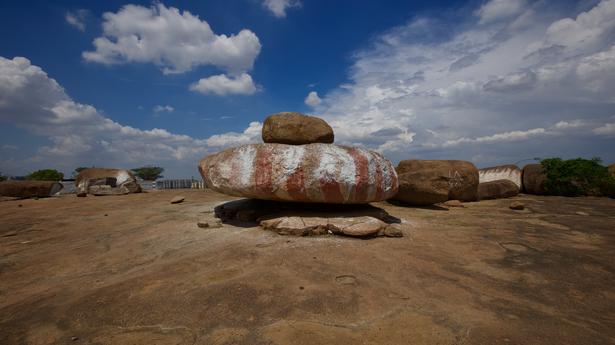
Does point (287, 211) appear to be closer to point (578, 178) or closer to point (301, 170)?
point (301, 170)

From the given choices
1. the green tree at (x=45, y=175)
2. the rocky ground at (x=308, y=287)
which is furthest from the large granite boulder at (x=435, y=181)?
the green tree at (x=45, y=175)

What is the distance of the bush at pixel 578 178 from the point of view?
1152cm

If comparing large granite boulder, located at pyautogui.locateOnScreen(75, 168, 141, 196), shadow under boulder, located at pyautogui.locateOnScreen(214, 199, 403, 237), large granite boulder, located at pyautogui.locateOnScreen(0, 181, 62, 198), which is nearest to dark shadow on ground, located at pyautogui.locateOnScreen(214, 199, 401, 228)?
shadow under boulder, located at pyautogui.locateOnScreen(214, 199, 403, 237)

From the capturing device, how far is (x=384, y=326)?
92.3 inches

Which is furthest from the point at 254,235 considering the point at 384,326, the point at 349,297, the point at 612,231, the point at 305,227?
the point at 612,231

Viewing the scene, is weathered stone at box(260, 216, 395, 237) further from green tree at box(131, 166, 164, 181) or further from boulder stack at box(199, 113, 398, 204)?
green tree at box(131, 166, 164, 181)

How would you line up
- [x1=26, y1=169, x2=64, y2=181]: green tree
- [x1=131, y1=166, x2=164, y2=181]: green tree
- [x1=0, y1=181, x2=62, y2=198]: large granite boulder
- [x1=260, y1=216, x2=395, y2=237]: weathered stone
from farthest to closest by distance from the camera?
1. [x1=131, y1=166, x2=164, y2=181]: green tree
2. [x1=26, y1=169, x2=64, y2=181]: green tree
3. [x1=0, y1=181, x2=62, y2=198]: large granite boulder
4. [x1=260, y1=216, x2=395, y2=237]: weathered stone

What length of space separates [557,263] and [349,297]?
10.5ft

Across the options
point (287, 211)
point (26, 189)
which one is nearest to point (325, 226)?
point (287, 211)

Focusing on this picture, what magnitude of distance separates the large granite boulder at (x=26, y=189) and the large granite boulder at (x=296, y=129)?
1340 cm

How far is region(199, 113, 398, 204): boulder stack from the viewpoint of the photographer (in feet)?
18.5

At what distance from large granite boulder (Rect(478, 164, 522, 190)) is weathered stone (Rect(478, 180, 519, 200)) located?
6.47 feet

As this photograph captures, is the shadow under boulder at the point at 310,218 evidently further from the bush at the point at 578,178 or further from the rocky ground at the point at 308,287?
the bush at the point at 578,178

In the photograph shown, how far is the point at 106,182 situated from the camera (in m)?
14.4
